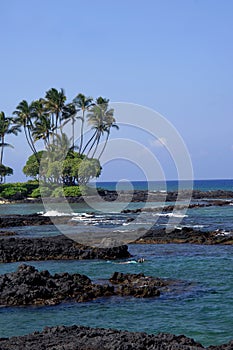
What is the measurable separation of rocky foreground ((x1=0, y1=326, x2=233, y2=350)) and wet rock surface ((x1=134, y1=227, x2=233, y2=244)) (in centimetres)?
2187

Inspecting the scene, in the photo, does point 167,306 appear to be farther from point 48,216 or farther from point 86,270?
point 48,216

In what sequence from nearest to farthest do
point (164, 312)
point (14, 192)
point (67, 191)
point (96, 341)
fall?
1. point (96, 341)
2. point (164, 312)
3. point (67, 191)
4. point (14, 192)

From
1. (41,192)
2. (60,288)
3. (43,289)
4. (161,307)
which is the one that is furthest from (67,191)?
(161,307)

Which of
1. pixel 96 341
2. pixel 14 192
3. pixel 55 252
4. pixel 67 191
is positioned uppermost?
pixel 67 191

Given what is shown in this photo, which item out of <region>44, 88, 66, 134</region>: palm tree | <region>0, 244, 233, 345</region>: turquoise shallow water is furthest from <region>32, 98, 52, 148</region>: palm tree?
<region>0, 244, 233, 345</region>: turquoise shallow water

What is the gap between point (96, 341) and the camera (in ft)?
45.8

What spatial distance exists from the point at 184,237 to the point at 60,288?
18.9m

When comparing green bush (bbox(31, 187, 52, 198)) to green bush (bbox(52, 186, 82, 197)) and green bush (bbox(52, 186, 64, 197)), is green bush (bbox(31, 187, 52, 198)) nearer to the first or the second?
green bush (bbox(52, 186, 64, 197))

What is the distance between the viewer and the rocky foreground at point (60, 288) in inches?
777

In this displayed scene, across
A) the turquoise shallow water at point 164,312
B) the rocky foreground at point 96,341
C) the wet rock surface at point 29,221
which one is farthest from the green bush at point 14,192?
the rocky foreground at point 96,341

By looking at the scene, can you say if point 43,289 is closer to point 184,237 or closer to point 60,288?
point 60,288

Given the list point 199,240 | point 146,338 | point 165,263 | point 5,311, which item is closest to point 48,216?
point 199,240

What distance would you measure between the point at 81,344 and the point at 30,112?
270 feet

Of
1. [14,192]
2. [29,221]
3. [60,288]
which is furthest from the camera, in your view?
[14,192]
